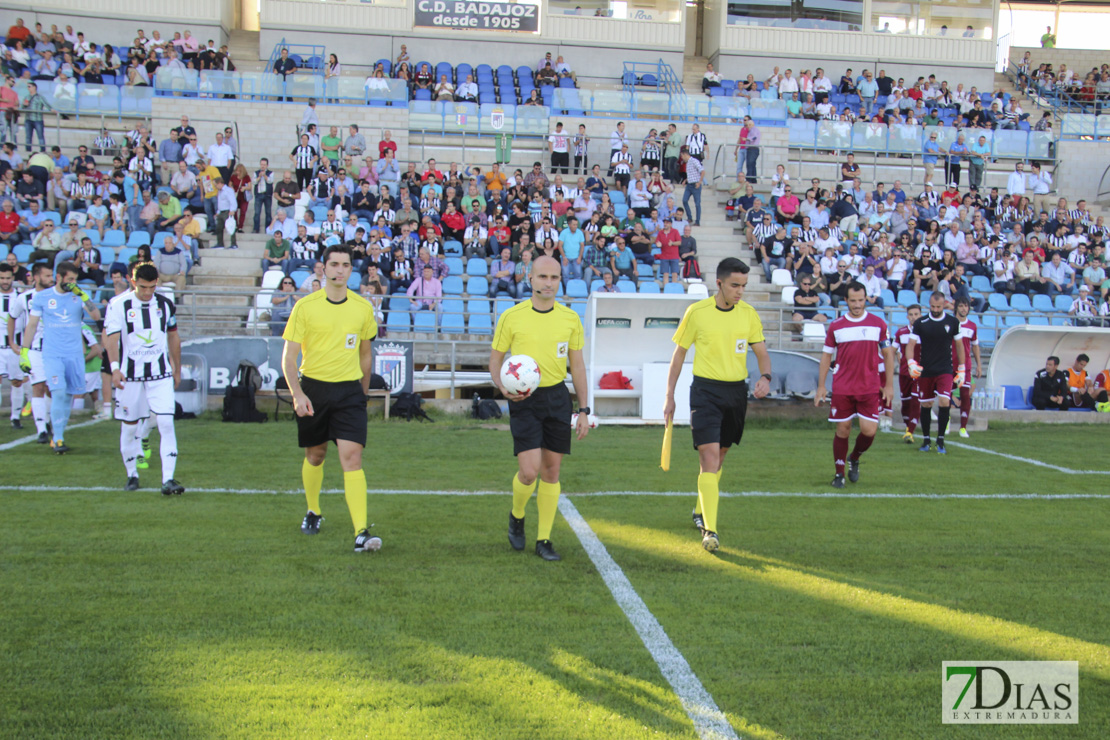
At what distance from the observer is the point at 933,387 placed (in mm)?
11625

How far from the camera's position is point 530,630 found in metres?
4.41

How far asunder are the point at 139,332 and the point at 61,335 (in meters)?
3.62

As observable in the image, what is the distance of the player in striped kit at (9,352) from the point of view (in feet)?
37.9

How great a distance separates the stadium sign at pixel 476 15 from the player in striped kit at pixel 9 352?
20726 millimetres

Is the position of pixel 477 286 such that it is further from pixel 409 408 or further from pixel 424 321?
pixel 409 408

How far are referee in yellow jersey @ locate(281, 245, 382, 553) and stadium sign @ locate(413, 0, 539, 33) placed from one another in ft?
85.1

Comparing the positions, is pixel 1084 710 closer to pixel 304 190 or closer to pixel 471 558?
pixel 471 558

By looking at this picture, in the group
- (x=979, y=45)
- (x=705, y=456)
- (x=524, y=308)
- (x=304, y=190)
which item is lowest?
(x=705, y=456)

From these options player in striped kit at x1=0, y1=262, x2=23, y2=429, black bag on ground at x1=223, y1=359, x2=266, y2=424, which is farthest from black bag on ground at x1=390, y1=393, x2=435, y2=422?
player in striped kit at x1=0, y1=262, x2=23, y2=429

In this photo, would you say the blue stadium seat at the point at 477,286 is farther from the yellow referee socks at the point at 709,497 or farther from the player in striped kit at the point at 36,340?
the yellow referee socks at the point at 709,497

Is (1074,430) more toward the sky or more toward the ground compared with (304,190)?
more toward the ground

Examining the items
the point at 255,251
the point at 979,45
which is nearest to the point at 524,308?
the point at 255,251

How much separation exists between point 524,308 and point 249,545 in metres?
2.44

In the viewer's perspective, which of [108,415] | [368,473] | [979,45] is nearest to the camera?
[368,473]
